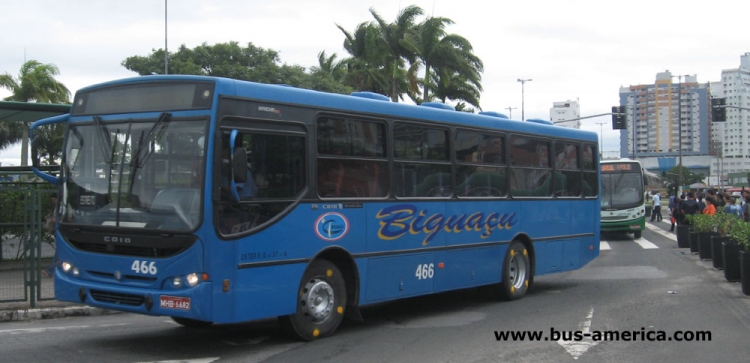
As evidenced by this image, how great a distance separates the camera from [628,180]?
29.9 m

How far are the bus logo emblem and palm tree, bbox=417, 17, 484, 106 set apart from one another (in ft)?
85.1

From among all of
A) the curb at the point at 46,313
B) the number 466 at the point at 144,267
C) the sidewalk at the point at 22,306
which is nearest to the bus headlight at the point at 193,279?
the number 466 at the point at 144,267

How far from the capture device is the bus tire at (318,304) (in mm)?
8578

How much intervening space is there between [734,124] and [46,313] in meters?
134

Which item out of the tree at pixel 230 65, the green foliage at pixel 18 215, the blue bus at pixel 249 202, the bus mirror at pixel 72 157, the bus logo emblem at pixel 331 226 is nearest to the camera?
the blue bus at pixel 249 202

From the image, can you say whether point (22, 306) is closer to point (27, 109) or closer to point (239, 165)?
point (27, 109)

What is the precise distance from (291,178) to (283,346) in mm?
1840

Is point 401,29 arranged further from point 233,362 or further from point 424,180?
point 233,362

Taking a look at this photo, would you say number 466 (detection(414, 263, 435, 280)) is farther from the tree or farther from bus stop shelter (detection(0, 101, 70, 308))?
the tree

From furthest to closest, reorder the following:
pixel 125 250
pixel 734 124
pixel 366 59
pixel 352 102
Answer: pixel 734 124, pixel 366 59, pixel 352 102, pixel 125 250

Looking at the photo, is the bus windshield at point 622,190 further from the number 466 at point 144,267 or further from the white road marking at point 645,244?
the number 466 at point 144,267

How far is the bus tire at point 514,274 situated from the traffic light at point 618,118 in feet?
78.0

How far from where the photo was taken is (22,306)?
11.7m

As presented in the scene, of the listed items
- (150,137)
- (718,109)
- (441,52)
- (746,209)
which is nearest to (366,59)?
A: (441,52)
